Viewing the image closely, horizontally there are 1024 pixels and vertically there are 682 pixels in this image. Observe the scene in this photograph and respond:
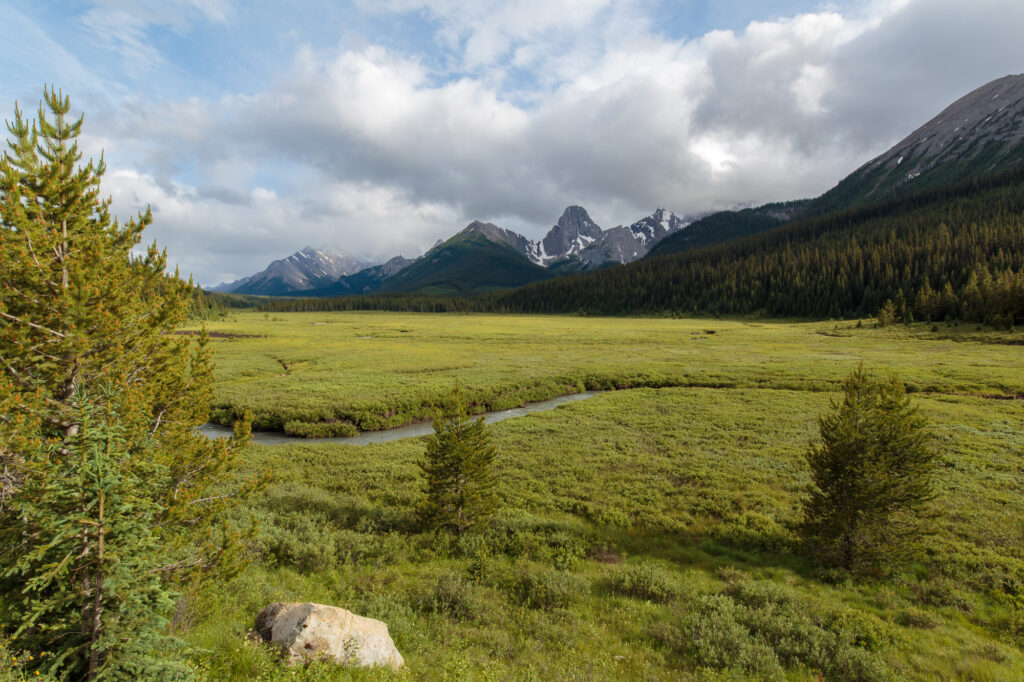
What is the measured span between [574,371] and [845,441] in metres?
37.5

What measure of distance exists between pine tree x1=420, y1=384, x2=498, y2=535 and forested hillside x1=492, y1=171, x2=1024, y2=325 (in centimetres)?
10911

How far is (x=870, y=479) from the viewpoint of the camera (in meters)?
13.2

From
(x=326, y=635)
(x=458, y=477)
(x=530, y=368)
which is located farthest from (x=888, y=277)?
(x=326, y=635)

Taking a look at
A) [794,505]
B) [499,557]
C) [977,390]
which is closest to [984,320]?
[977,390]

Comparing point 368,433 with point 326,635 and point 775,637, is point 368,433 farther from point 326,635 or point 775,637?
point 775,637

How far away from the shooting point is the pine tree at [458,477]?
15320 mm

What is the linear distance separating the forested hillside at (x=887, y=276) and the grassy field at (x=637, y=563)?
8723 cm

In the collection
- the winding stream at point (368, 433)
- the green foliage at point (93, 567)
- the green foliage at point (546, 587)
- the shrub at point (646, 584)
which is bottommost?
the winding stream at point (368, 433)

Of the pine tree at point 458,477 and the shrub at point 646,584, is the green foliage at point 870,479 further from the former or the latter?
the pine tree at point 458,477

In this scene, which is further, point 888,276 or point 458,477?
point 888,276

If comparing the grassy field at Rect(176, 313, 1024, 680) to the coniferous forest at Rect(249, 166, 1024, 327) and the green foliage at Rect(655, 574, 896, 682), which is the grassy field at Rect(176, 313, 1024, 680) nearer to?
the green foliage at Rect(655, 574, 896, 682)

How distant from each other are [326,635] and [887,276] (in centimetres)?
17597

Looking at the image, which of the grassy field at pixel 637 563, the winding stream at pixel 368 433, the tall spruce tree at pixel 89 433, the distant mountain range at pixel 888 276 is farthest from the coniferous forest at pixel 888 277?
the tall spruce tree at pixel 89 433

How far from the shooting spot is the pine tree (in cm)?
1532
